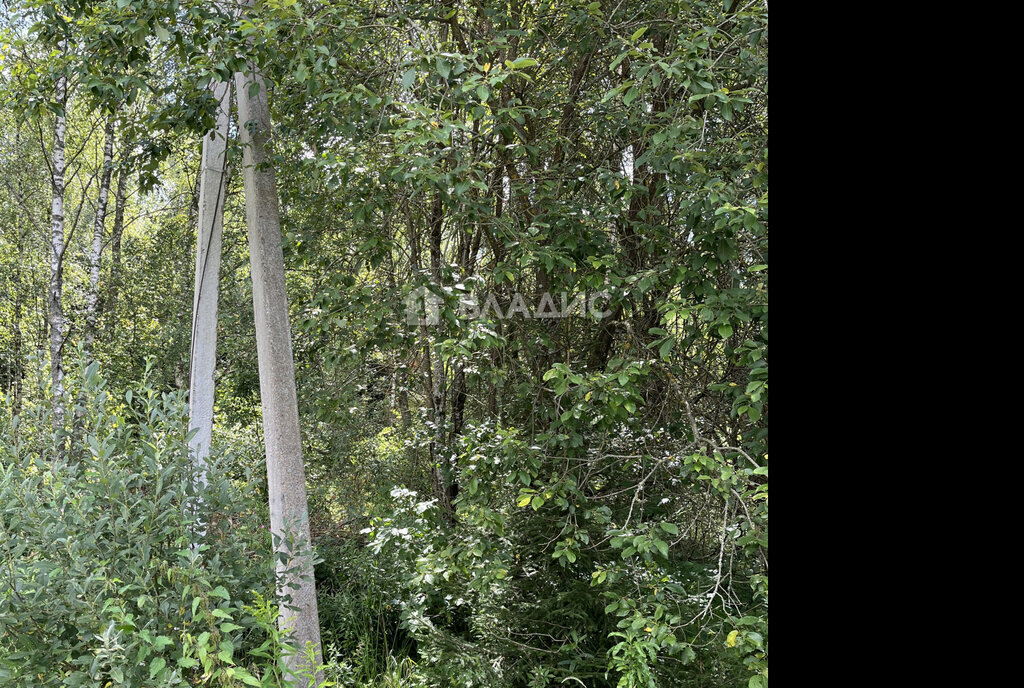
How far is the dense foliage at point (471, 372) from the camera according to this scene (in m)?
1.40

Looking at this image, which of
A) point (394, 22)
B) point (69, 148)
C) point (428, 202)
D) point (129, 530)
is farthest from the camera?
point (69, 148)

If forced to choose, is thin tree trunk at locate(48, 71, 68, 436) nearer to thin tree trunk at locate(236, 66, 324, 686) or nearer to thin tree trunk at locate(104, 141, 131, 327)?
thin tree trunk at locate(104, 141, 131, 327)

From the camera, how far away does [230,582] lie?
1.45 m

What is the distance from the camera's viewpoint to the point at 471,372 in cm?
249

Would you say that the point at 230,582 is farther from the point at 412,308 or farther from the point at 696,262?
the point at 696,262

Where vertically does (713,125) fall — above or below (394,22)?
below

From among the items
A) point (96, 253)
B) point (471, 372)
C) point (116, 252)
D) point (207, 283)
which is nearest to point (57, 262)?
point (96, 253)

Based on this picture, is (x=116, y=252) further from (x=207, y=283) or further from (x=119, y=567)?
(x=119, y=567)

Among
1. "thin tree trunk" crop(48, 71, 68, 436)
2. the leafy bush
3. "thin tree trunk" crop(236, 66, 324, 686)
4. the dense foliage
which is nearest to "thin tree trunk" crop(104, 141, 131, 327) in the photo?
"thin tree trunk" crop(48, 71, 68, 436)

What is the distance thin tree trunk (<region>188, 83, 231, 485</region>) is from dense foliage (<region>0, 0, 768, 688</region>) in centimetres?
12

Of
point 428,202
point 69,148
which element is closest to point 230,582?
point 428,202

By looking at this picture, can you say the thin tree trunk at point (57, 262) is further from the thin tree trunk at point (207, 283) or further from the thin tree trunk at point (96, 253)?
the thin tree trunk at point (207, 283)

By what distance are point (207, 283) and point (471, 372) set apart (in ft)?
3.28

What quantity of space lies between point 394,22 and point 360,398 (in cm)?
161
